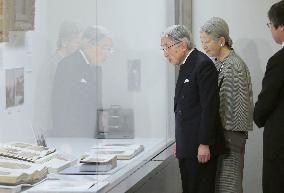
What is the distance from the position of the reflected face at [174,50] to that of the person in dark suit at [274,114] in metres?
0.55

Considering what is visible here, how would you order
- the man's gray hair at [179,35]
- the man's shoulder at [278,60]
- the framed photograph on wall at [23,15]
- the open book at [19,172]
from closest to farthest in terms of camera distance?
1. the open book at [19,172]
2. the framed photograph on wall at [23,15]
3. the man's shoulder at [278,60]
4. the man's gray hair at [179,35]

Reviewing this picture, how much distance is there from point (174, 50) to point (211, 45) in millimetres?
311

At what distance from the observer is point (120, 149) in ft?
11.7

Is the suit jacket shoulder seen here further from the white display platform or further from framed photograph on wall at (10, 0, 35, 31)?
framed photograph on wall at (10, 0, 35, 31)

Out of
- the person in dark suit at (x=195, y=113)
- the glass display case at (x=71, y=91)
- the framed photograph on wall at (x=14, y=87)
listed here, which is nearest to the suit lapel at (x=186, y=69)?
the person in dark suit at (x=195, y=113)

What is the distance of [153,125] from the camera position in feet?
14.8

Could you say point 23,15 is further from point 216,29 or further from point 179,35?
point 216,29

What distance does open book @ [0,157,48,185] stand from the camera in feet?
8.55

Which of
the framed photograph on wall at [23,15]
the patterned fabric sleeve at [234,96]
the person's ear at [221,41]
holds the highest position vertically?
the framed photograph on wall at [23,15]

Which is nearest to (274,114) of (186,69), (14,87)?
(186,69)

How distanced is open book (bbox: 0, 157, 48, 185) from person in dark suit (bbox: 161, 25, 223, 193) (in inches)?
42.7

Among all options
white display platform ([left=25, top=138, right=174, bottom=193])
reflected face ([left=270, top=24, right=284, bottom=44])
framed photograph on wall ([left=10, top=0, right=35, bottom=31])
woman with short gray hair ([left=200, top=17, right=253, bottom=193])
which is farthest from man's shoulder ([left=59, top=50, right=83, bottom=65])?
reflected face ([left=270, top=24, right=284, bottom=44])

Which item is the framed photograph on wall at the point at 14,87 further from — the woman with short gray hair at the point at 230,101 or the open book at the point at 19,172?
the woman with short gray hair at the point at 230,101

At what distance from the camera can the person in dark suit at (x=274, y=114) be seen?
11.4 feet
